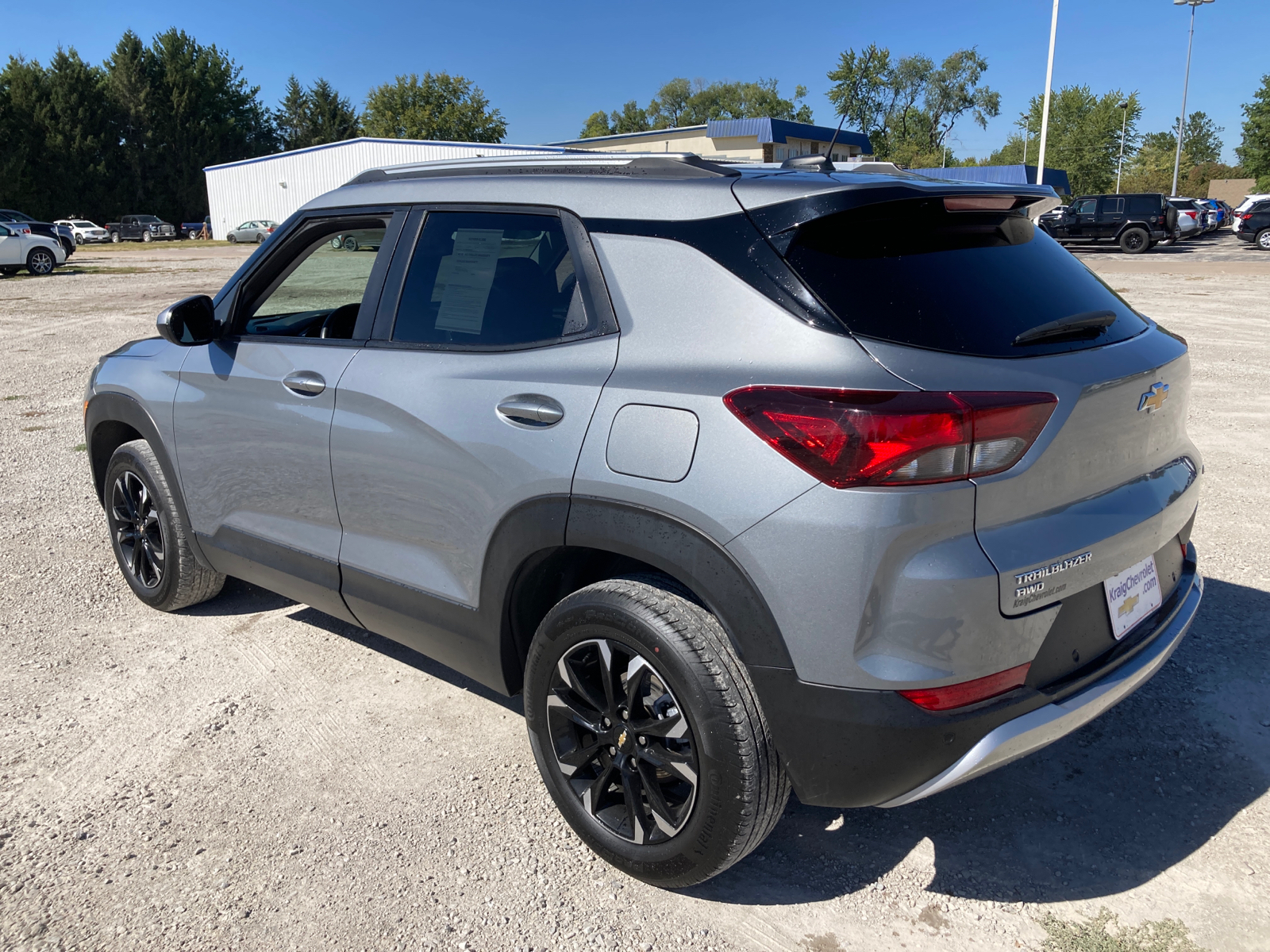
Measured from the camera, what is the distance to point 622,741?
2410 millimetres

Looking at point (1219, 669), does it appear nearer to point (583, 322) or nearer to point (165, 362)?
point (583, 322)

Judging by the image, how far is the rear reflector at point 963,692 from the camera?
1982mm

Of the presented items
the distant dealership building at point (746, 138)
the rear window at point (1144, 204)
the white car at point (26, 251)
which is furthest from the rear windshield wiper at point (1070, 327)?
the distant dealership building at point (746, 138)

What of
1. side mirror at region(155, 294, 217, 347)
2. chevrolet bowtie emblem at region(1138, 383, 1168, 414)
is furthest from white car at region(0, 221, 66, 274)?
chevrolet bowtie emblem at region(1138, 383, 1168, 414)

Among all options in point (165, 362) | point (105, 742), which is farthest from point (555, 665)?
point (165, 362)

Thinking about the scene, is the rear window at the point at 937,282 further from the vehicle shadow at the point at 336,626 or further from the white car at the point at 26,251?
the white car at the point at 26,251

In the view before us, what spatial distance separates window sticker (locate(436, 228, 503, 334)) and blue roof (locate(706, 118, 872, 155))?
48.2 metres

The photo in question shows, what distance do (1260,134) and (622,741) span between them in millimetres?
70819

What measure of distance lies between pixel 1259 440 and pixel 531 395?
6481 mm

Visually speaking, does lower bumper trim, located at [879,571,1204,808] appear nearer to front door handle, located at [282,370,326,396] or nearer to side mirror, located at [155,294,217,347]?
front door handle, located at [282,370,326,396]

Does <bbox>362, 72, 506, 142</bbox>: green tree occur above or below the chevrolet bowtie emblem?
above

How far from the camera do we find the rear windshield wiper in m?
2.17

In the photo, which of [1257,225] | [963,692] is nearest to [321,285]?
[963,692]

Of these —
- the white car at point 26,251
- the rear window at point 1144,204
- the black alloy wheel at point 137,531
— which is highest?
the rear window at point 1144,204
